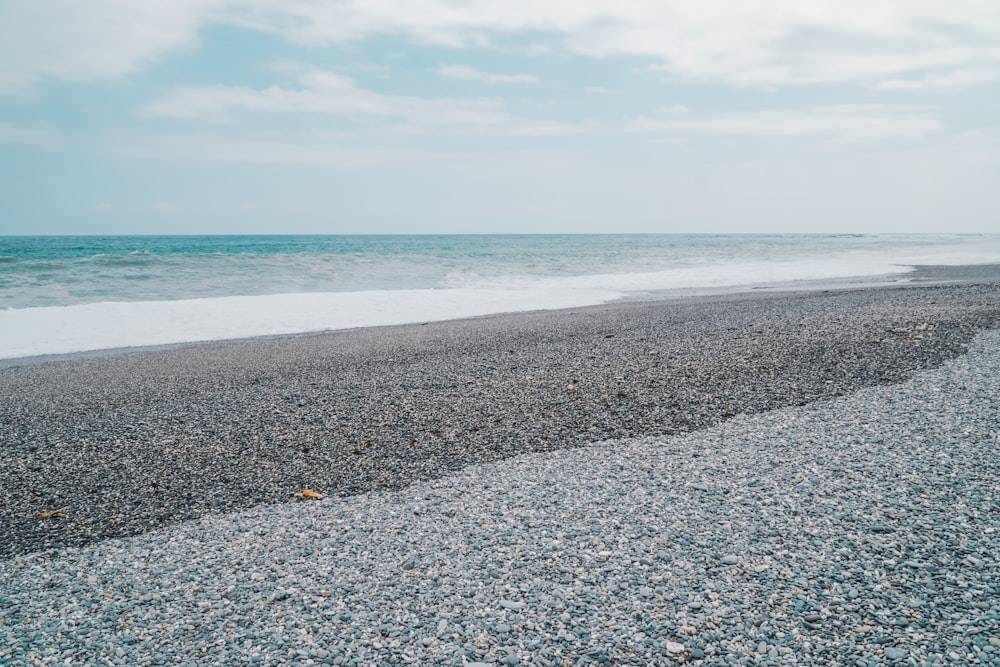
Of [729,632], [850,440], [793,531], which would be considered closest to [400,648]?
[729,632]

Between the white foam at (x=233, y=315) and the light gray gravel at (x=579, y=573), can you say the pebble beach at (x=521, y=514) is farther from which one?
the white foam at (x=233, y=315)

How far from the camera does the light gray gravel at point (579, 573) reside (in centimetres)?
321

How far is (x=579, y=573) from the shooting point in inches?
150

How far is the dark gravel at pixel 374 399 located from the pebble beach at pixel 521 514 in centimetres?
5

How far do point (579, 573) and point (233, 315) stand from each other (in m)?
15.5

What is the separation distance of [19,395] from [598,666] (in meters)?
9.12

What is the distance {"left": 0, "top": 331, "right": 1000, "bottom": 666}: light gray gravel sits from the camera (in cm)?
321

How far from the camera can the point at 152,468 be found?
230 inches

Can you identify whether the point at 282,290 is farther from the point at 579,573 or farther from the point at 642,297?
the point at 579,573

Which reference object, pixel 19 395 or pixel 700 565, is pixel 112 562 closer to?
pixel 700 565

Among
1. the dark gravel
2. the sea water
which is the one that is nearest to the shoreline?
the sea water

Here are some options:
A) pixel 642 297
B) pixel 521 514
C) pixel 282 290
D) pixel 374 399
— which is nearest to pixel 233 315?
pixel 282 290

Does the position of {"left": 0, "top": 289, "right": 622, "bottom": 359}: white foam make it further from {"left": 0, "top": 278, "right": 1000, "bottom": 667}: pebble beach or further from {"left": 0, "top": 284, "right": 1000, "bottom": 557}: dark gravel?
{"left": 0, "top": 278, "right": 1000, "bottom": 667}: pebble beach

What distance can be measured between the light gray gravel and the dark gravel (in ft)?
2.23
